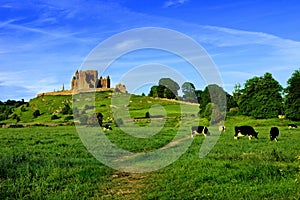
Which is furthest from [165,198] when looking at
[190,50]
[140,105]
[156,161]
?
[140,105]

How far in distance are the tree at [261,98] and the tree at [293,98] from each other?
689 centimetres

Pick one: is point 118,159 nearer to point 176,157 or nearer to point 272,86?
point 176,157

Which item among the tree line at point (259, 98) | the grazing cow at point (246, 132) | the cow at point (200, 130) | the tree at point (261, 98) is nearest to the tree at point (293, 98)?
the tree line at point (259, 98)

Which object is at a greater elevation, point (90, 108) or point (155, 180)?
point (90, 108)

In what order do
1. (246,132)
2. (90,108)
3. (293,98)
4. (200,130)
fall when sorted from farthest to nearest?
(90,108)
(293,98)
(200,130)
(246,132)

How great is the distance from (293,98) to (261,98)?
1061 centimetres

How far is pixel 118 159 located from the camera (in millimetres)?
18516

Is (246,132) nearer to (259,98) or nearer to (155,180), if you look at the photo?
(155,180)

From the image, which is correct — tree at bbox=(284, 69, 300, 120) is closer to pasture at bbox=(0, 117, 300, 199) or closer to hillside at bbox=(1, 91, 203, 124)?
hillside at bbox=(1, 91, 203, 124)

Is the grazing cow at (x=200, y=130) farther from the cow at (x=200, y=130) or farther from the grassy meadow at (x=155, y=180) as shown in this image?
the grassy meadow at (x=155, y=180)

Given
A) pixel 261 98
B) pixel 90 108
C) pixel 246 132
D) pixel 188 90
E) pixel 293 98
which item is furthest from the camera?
pixel 90 108

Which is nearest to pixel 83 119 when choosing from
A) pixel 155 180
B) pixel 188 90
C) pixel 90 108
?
pixel 90 108

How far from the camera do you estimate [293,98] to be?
68875 millimetres

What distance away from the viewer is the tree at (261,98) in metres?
78.0
